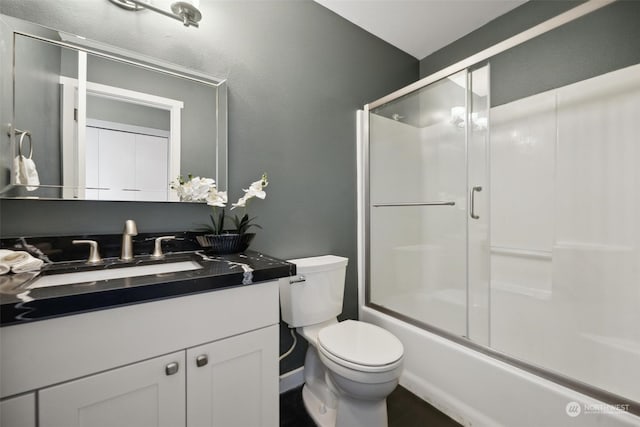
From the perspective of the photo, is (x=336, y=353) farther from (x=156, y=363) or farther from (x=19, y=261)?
(x=19, y=261)

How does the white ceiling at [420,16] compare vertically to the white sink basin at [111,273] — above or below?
above

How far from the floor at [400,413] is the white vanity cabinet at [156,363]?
49 cm

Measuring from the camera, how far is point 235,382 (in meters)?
0.94

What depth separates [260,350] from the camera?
39.0 inches

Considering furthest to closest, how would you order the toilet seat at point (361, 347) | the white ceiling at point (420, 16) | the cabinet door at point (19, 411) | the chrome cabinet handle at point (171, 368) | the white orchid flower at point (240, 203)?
the white ceiling at point (420, 16), the white orchid flower at point (240, 203), the toilet seat at point (361, 347), the chrome cabinet handle at point (171, 368), the cabinet door at point (19, 411)

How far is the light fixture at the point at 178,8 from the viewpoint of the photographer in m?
1.20

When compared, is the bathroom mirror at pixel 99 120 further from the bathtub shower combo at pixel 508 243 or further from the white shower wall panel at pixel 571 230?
the white shower wall panel at pixel 571 230

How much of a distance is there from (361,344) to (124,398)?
2.99 feet

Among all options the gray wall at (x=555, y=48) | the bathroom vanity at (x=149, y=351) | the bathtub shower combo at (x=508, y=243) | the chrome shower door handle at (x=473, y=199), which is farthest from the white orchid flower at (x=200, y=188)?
the gray wall at (x=555, y=48)

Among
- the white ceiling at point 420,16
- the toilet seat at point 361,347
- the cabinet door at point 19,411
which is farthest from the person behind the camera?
the white ceiling at point 420,16

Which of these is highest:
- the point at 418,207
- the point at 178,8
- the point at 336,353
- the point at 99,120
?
the point at 178,8

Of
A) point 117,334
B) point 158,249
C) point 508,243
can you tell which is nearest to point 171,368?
point 117,334

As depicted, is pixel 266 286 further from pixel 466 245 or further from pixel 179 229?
pixel 466 245

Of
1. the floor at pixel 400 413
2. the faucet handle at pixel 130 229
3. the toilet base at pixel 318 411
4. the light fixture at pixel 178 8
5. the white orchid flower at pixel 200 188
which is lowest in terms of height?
the floor at pixel 400 413
